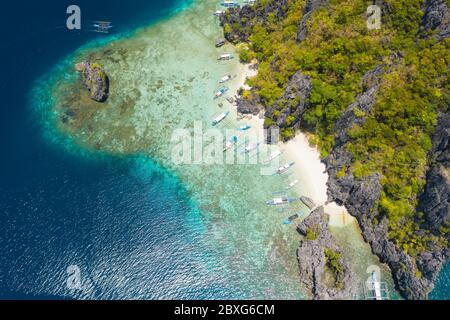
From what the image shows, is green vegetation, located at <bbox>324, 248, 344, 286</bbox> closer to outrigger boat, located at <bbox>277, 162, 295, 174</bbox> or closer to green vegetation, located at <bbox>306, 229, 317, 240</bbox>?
green vegetation, located at <bbox>306, 229, 317, 240</bbox>

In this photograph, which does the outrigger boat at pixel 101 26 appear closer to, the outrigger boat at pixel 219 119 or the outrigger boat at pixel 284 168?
the outrigger boat at pixel 219 119

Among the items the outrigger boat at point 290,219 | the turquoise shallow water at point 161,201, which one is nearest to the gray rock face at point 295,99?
the turquoise shallow water at point 161,201

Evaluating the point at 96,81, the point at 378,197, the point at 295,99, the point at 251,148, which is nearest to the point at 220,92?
the point at 251,148

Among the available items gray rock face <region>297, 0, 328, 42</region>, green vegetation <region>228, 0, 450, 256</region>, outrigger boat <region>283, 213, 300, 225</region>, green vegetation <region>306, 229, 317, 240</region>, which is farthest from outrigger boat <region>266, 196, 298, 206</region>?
gray rock face <region>297, 0, 328, 42</region>

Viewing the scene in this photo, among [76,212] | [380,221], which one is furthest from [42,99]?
[380,221]

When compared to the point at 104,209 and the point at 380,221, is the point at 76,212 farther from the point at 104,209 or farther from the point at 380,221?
the point at 380,221

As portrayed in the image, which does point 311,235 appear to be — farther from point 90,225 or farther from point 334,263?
point 90,225
